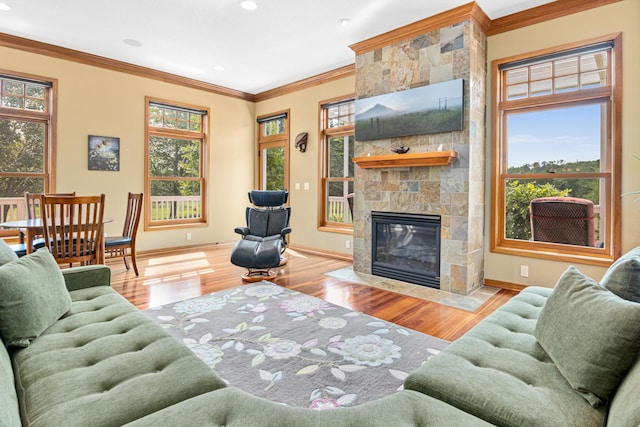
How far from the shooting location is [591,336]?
1232mm

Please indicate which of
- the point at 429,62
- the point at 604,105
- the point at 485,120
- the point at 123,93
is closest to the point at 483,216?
the point at 485,120

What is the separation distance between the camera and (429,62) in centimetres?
394

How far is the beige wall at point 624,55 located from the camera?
3.16 metres

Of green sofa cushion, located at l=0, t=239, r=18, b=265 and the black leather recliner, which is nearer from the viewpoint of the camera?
green sofa cushion, located at l=0, t=239, r=18, b=265

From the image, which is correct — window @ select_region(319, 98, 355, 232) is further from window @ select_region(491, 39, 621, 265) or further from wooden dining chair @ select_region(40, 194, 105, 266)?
wooden dining chair @ select_region(40, 194, 105, 266)

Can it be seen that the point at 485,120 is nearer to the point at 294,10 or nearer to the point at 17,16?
the point at 294,10

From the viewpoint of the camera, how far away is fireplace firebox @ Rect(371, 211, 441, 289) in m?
3.99

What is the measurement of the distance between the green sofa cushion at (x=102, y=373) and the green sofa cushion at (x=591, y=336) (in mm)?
1283

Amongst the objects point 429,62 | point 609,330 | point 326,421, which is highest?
point 429,62

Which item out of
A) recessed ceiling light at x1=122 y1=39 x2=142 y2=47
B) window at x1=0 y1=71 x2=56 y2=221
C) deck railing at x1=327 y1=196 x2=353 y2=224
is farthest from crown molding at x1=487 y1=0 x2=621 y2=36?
window at x1=0 y1=71 x2=56 y2=221

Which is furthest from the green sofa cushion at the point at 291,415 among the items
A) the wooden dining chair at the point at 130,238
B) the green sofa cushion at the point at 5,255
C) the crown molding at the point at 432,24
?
the crown molding at the point at 432,24

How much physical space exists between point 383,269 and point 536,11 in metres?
3.29

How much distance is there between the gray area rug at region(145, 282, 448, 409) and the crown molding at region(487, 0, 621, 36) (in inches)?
136

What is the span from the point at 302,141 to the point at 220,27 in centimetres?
234
